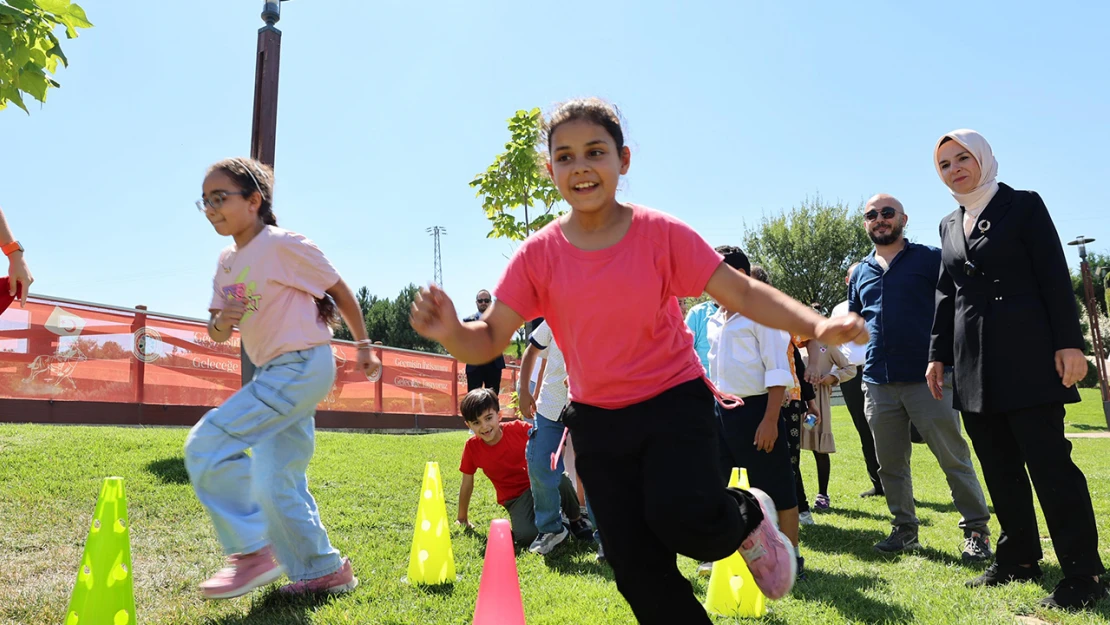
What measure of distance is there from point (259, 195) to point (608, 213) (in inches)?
83.3

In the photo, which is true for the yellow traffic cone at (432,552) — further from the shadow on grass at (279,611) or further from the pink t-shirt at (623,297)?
the pink t-shirt at (623,297)

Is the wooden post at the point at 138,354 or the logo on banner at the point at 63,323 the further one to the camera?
the wooden post at the point at 138,354

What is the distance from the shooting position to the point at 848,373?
708cm

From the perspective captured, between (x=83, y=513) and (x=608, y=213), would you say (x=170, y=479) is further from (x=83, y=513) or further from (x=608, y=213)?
(x=608, y=213)

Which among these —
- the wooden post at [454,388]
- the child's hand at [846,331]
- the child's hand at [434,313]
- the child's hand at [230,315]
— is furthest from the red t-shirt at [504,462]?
the wooden post at [454,388]

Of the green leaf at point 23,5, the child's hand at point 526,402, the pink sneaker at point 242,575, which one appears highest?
the green leaf at point 23,5

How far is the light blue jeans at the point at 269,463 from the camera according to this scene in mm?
3281

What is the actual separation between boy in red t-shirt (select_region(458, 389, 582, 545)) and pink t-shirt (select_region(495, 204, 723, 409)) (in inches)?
123

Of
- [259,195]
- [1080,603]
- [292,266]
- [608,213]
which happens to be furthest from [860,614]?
[259,195]

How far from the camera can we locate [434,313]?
230 centimetres

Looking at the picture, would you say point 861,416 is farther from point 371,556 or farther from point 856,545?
point 371,556

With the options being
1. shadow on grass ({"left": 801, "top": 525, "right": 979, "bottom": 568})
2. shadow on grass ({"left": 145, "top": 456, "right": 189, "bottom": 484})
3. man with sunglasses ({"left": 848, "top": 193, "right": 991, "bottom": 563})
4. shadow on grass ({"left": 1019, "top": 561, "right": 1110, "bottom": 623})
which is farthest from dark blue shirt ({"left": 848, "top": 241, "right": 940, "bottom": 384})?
shadow on grass ({"left": 145, "top": 456, "right": 189, "bottom": 484})

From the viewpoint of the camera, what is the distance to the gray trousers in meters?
5.09

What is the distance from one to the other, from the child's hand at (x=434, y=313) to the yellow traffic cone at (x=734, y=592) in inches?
75.5
